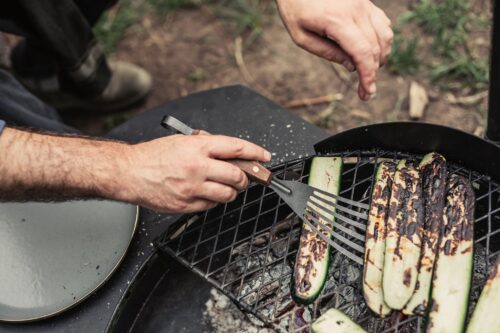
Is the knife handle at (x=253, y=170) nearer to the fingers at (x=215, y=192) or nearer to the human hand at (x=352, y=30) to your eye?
the fingers at (x=215, y=192)

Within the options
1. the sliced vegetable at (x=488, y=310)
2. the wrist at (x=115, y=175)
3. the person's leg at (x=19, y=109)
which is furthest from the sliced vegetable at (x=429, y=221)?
the person's leg at (x=19, y=109)

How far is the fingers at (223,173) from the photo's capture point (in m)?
1.57

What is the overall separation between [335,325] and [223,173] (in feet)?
1.89

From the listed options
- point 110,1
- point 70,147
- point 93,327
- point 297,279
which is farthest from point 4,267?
point 110,1

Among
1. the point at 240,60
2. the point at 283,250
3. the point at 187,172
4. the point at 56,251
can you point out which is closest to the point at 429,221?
the point at 283,250

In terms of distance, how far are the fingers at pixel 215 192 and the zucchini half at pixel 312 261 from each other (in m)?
0.31

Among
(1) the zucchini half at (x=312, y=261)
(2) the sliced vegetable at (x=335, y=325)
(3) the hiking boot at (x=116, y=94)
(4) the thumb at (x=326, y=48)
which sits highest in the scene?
(4) the thumb at (x=326, y=48)

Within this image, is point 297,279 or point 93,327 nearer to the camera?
point 297,279

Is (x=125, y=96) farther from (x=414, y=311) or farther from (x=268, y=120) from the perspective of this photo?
(x=414, y=311)

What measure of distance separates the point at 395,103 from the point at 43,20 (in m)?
2.18

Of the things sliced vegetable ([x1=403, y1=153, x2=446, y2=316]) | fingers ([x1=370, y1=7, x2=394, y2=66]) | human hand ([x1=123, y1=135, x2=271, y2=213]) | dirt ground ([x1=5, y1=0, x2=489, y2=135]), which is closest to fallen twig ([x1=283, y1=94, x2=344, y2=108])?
dirt ground ([x1=5, y1=0, x2=489, y2=135])

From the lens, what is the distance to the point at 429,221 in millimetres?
1692

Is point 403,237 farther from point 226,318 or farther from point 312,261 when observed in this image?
point 226,318

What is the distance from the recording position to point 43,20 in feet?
8.74
